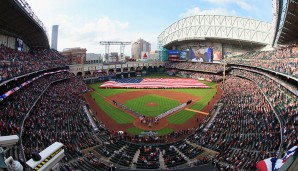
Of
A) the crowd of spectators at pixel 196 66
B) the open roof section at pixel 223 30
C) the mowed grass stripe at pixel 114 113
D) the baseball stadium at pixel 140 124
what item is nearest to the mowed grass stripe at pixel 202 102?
the baseball stadium at pixel 140 124

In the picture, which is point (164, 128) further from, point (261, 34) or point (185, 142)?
point (261, 34)

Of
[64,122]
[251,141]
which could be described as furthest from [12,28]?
[251,141]

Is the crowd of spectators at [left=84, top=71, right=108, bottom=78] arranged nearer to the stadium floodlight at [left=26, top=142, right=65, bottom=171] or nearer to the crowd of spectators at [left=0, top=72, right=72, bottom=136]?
the crowd of spectators at [left=0, top=72, right=72, bottom=136]

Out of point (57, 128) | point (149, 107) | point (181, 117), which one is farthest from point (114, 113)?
point (57, 128)

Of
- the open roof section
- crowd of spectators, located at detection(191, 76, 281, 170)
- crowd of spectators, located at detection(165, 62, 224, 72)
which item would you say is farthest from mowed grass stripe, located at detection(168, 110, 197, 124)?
the open roof section

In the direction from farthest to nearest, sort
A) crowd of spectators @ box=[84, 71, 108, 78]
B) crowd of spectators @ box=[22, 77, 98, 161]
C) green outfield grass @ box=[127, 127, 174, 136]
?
crowd of spectators @ box=[84, 71, 108, 78]
green outfield grass @ box=[127, 127, 174, 136]
crowd of spectators @ box=[22, 77, 98, 161]

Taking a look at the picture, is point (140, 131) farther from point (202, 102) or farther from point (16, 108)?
point (202, 102)
